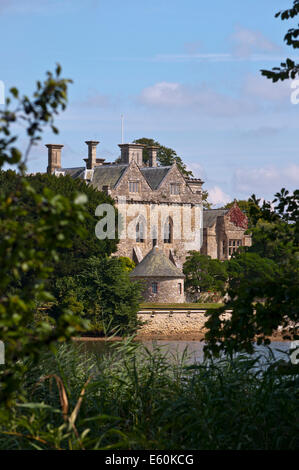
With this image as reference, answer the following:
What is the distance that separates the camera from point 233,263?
54.8 metres

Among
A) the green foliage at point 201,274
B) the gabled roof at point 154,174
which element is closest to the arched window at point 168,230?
the gabled roof at point 154,174

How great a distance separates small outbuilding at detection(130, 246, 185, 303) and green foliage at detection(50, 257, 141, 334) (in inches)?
202

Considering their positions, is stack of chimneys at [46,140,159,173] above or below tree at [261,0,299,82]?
above

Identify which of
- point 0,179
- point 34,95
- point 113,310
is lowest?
point 113,310

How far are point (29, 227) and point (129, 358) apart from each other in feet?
16.8

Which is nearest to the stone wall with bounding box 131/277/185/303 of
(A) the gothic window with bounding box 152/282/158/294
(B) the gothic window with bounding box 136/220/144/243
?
(A) the gothic window with bounding box 152/282/158/294

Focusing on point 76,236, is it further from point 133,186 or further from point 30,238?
point 30,238

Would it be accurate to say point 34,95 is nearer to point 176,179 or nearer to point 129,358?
point 129,358

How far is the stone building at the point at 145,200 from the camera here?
58.8 metres

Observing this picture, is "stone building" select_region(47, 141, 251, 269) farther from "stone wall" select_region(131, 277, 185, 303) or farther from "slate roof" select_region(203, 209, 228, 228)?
"stone wall" select_region(131, 277, 185, 303)

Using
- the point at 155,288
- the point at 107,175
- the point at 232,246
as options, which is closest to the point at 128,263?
the point at 155,288

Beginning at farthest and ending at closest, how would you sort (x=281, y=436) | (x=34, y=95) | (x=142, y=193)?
1. (x=142, y=193)
2. (x=281, y=436)
3. (x=34, y=95)

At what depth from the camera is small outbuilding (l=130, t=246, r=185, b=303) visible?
52031 millimetres
